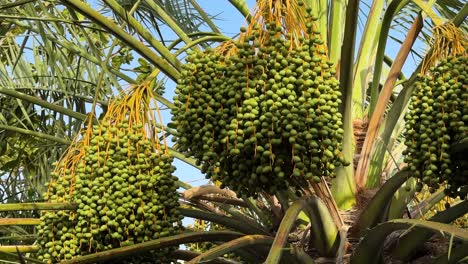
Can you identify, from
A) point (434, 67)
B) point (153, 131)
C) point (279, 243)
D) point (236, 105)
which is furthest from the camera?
point (153, 131)

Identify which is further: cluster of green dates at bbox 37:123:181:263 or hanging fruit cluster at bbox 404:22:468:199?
cluster of green dates at bbox 37:123:181:263

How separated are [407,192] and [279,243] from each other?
907mm

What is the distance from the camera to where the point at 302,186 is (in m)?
2.62

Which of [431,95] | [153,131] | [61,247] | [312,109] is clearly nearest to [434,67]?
[431,95]

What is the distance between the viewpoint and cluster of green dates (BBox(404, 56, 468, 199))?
2458 mm

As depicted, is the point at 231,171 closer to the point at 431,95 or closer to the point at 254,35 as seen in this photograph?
the point at 254,35

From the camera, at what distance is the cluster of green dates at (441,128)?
2.46 meters

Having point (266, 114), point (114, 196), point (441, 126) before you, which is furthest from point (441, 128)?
point (114, 196)

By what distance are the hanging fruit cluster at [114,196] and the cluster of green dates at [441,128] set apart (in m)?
0.82

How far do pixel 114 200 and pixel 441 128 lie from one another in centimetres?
104

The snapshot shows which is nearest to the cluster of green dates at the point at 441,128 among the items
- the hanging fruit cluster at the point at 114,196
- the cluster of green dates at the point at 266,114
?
the cluster of green dates at the point at 266,114

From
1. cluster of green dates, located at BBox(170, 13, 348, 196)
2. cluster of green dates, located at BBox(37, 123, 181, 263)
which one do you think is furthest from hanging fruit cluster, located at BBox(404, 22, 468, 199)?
cluster of green dates, located at BBox(37, 123, 181, 263)

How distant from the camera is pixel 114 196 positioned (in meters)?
2.59

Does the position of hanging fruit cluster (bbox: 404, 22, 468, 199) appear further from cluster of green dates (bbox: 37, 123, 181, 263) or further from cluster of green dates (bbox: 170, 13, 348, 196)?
cluster of green dates (bbox: 37, 123, 181, 263)
